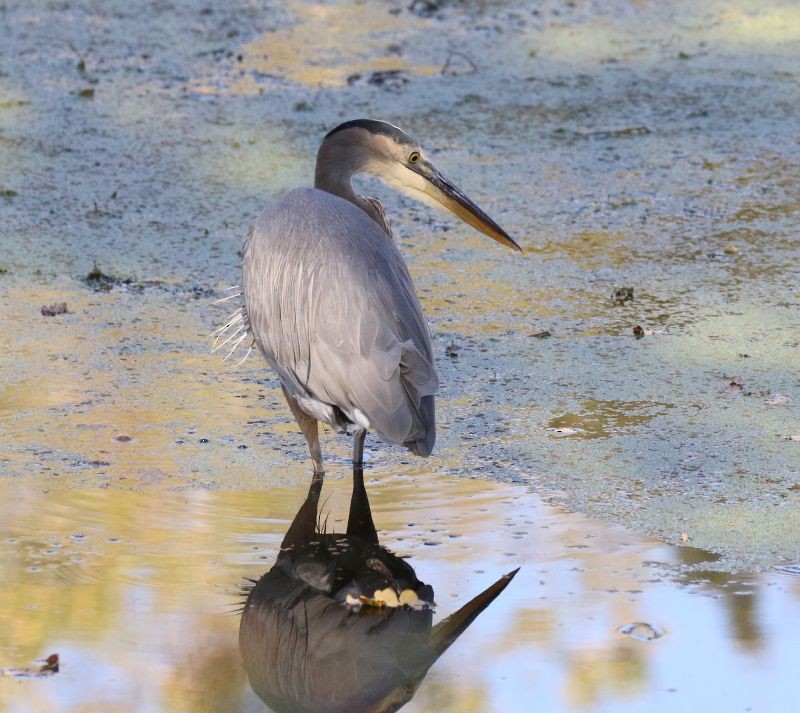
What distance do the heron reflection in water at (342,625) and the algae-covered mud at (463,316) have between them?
0.07 meters

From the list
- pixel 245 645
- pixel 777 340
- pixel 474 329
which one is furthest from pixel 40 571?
pixel 777 340

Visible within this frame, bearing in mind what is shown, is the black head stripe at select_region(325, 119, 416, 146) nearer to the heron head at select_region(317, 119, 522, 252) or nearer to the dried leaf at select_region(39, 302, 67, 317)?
the heron head at select_region(317, 119, 522, 252)

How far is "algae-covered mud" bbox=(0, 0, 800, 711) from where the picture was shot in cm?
355

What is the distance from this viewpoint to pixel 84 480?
4.20m

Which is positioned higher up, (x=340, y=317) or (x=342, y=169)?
(x=342, y=169)

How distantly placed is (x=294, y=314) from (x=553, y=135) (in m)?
3.62

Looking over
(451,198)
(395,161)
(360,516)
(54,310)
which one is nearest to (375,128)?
(395,161)

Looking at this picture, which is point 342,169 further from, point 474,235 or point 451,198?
point 474,235

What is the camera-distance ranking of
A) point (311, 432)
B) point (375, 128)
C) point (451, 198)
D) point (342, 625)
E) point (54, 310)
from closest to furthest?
1. point (342, 625)
2. point (311, 432)
3. point (375, 128)
4. point (451, 198)
5. point (54, 310)

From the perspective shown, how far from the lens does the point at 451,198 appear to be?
4883mm

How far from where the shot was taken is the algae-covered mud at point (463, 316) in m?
3.55

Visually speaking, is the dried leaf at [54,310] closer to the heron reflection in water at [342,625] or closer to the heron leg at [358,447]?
the heron leg at [358,447]

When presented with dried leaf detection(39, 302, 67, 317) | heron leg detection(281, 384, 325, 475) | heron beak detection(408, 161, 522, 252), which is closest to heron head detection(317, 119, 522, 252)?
heron beak detection(408, 161, 522, 252)

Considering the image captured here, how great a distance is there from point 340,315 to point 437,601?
0.91m
